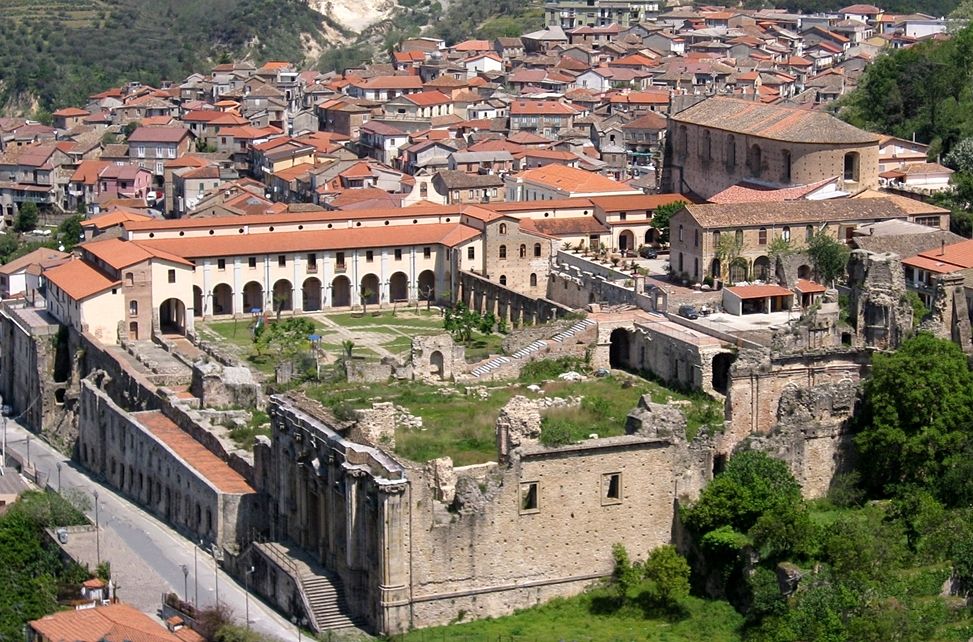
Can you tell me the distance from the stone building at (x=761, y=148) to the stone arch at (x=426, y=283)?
11206 millimetres

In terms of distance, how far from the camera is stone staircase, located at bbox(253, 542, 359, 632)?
147 feet

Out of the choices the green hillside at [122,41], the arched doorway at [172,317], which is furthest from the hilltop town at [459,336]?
the green hillside at [122,41]

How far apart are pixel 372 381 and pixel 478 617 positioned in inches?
780

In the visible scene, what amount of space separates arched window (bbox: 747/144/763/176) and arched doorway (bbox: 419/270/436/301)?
1211 centimetres

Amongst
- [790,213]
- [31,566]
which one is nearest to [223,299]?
[790,213]

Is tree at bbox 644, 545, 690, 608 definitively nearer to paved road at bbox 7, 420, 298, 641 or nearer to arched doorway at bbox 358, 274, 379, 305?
paved road at bbox 7, 420, 298, 641

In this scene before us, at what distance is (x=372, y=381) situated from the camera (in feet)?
210

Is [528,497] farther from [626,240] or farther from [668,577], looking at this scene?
[626,240]

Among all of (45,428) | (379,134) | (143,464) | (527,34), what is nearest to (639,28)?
(527,34)

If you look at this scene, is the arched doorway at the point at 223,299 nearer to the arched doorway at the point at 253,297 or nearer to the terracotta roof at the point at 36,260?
the arched doorway at the point at 253,297

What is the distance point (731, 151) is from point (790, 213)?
10586 mm

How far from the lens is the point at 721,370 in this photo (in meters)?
60.7

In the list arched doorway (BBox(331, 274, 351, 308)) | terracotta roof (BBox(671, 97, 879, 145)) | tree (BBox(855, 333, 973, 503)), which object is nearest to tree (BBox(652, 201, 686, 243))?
terracotta roof (BBox(671, 97, 879, 145))

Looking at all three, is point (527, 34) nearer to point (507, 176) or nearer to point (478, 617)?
point (507, 176)
